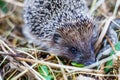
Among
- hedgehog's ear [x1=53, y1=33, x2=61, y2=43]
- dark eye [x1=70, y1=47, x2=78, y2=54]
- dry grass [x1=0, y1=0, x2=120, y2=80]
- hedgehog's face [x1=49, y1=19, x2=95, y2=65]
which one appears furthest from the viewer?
hedgehog's ear [x1=53, y1=33, x2=61, y2=43]

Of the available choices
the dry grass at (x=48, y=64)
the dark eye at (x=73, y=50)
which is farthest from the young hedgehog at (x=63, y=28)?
the dry grass at (x=48, y=64)

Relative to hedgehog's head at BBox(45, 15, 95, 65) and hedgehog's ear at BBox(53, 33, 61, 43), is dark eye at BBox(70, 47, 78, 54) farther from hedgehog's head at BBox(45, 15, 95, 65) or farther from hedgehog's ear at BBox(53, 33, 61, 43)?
hedgehog's ear at BBox(53, 33, 61, 43)

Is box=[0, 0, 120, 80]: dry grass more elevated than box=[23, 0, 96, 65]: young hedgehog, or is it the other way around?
box=[23, 0, 96, 65]: young hedgehog

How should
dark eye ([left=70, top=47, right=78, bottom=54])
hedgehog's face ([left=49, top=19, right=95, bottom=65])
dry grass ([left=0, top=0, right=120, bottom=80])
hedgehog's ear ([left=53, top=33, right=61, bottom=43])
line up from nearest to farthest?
dry grass ([left=0, top=0, right=120, bottom=80]), hedgehog's face ([left=49, top=19, right=95, bottom=65]), dark eye ([left=70, top=47, right=78, bottom=54]), hedgehog's ear ([left=53, top=33, right=61, bottom=43])

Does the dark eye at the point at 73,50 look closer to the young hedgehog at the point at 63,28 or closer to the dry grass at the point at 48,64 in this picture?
the young hedgehog at the point at 63,28

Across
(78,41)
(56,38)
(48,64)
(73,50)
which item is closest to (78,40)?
→ (78,41)

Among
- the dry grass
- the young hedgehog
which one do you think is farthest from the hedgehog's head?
the dry grass

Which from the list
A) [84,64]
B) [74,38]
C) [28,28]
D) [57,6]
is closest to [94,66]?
[84,64]

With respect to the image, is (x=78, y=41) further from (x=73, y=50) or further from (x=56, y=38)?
(x=56, y=38)

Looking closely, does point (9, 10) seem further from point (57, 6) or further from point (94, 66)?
point (94, 66)
